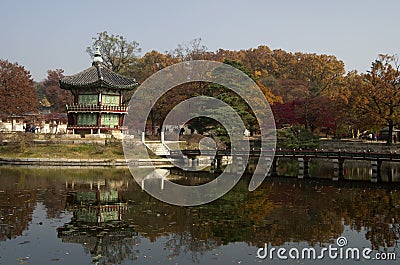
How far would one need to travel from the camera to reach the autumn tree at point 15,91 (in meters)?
53.6

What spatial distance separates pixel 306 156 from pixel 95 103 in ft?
76.5

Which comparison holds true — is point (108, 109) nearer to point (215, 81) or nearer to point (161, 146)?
point (161, 146)

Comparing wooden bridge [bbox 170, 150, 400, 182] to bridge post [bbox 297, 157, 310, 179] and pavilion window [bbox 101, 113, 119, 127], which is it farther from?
pavilion window [bbox 101, 113, 119, 127]

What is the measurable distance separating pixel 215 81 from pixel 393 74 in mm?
18107

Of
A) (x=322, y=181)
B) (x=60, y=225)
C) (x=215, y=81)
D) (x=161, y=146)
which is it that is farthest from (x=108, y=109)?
(x=60, y=225)

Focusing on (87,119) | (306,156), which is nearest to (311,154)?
(306,156)

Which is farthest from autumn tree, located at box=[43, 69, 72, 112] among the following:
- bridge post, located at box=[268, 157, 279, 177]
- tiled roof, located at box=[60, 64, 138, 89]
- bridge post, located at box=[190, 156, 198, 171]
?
bridge post, located at box=[268, 157, 279, 177]

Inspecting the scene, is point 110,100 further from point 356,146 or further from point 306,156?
point 356,146

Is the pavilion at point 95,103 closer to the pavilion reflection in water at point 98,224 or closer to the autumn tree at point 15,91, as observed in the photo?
the autumn tree at point 15,91

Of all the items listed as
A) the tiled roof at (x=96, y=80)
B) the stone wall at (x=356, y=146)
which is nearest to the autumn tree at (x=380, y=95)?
the stone wall at (x=356, y=146)

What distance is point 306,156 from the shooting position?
35844 mm

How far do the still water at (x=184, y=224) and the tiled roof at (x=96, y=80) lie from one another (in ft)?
69.7

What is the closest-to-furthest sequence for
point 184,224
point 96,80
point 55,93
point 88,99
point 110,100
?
point 184,224 → point 96,80 → point 88,99 → point 110,100 → point 55,93

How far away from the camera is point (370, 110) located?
4638 centimetres
